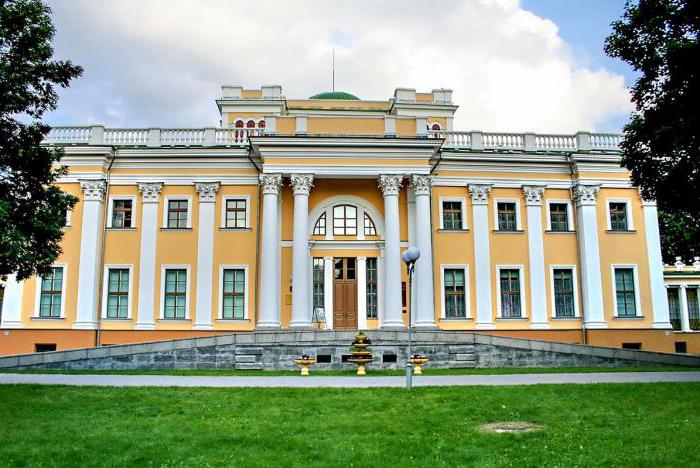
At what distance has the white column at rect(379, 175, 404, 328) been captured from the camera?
28328mm

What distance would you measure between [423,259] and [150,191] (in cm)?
1343

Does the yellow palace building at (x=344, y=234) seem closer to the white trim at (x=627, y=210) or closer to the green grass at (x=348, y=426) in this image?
the white trim at (x=627, y=210)

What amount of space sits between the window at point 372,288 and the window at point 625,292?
11.9 metres

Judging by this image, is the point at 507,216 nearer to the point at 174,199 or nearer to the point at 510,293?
the point at 510,293

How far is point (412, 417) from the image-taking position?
12523mm

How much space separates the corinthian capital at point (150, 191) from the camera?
31469 millimetres

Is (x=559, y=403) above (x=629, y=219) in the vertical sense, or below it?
below

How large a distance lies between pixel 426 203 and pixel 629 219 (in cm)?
1098

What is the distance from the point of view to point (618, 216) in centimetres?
3300

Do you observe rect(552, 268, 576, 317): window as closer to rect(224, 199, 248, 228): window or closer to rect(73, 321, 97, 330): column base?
rect(224, 199, 248, 228): window

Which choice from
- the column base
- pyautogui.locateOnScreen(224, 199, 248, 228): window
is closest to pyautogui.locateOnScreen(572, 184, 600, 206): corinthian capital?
pyautogui.locateOnScreen(224, 199, 248, 228): window

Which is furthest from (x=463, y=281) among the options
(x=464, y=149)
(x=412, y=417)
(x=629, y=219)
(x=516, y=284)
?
(x=412, y=417)

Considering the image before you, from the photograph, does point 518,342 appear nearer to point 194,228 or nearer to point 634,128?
point 634,128

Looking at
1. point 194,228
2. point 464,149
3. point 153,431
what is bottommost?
point 153,431
